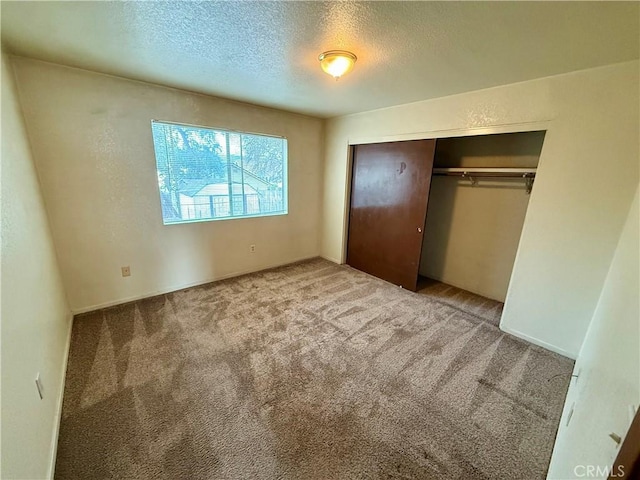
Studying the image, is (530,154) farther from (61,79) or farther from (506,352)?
(61,79)

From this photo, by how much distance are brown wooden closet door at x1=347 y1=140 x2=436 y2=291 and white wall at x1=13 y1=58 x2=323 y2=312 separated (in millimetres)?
1510

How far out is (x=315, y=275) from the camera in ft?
12.3

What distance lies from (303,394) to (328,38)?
7.70 feet

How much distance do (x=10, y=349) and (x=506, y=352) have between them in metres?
3.22

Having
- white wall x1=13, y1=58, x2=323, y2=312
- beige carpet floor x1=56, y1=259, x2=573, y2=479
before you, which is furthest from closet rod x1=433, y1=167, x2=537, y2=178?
white wall x1=13, y1=58, x2=323, y2=312

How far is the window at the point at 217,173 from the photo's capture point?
2.87 meters

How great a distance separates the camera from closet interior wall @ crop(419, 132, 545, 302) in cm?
286

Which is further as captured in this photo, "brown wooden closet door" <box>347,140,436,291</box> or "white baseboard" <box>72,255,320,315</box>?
"brown wooden closet door" <box>347,140,436,291</box>

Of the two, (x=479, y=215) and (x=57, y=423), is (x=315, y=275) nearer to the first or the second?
(x=479, y=215)

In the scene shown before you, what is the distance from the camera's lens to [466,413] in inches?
64.3

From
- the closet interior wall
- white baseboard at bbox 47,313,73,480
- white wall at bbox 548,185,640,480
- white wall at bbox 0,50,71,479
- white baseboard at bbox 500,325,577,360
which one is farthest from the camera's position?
the closet interior wall

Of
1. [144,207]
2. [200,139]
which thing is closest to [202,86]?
[200,139]

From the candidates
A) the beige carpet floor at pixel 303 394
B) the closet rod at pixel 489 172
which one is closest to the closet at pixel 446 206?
the closet rod at pixel 489 172

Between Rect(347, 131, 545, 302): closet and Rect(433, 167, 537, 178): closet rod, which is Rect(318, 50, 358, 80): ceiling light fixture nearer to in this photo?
Rect(347, 131, 545, 302): closet
